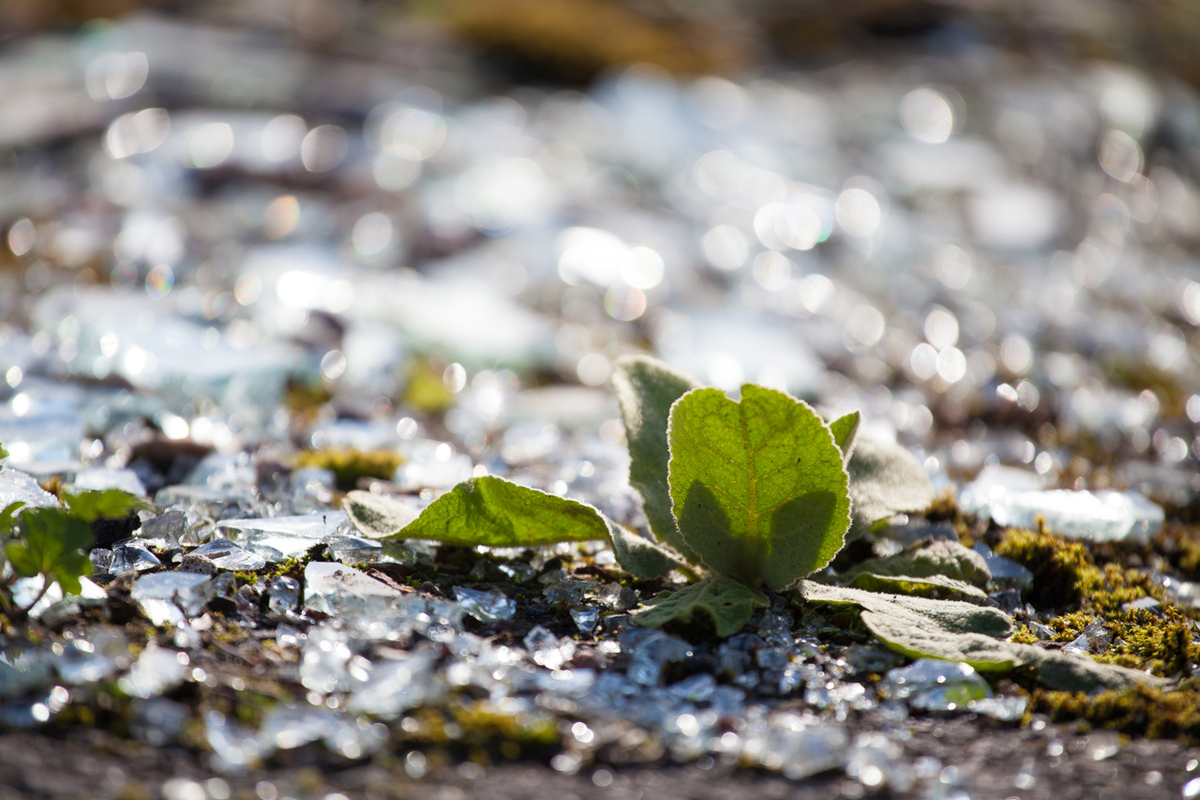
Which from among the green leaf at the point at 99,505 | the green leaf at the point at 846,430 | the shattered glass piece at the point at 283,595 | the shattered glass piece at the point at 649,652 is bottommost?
the shattered glass piece at the point at 649,652

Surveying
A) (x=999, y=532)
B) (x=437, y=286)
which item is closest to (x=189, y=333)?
(x=437, y=286)

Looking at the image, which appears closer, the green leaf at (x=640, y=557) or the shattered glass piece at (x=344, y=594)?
the shattered glass piece at (x=344, y=594)

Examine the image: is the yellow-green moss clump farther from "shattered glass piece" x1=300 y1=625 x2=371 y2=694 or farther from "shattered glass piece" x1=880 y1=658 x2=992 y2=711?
"shattered glass piece" x1=880 y1=658 x2=992 y2=711

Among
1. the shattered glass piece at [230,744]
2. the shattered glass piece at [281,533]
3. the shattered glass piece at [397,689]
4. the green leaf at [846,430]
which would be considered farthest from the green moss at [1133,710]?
the shattered glass piece at [281,533]

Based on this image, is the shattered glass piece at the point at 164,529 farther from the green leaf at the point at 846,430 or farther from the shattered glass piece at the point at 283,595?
the green leaf at the point at 846,430

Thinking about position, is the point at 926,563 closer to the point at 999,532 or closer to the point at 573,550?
the point at 999,532

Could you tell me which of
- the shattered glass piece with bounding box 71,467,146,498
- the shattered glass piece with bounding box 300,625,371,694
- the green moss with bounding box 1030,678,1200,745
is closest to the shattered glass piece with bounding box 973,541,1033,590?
the green moss with bounding box 1030,678,1200,745

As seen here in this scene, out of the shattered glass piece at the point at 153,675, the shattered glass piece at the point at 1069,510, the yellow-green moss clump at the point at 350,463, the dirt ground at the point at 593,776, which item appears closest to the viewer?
the dirt ground at the point at 593,776

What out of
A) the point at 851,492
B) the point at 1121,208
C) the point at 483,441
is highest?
the point at 1121,208
